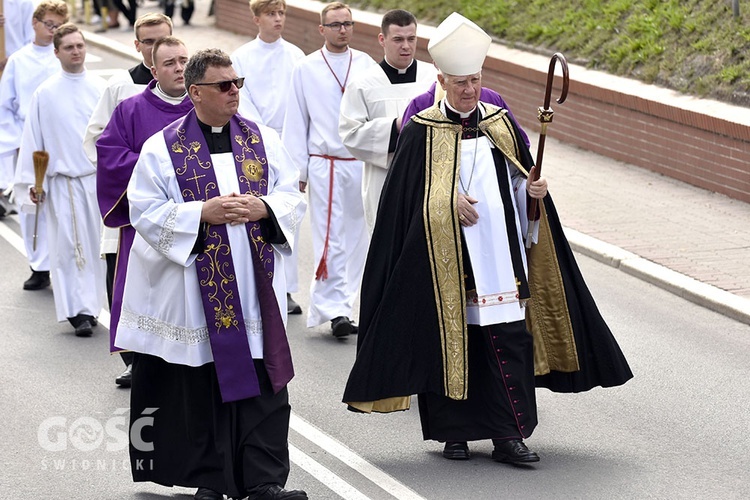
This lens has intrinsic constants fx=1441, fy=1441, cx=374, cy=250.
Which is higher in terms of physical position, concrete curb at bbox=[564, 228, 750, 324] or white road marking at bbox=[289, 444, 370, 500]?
concrete curb at bbox=[564, 228, 750, 324]

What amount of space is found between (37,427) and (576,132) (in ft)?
28.4

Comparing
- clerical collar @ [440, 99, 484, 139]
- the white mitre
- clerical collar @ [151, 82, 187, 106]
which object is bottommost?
clerical collar @ [151, 82, 187, 106]

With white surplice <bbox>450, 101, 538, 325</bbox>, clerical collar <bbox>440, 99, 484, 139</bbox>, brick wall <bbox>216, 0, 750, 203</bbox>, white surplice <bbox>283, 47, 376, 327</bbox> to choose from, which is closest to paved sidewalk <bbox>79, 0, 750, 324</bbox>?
brick wall <bbox>216, 0, 750, 203</bbox>

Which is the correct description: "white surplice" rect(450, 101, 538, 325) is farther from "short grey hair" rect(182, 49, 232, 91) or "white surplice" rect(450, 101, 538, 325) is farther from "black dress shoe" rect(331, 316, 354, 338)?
"black dress shoe" rect(331, 316, 354, 338)

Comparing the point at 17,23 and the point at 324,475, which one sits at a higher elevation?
the point at 17,23

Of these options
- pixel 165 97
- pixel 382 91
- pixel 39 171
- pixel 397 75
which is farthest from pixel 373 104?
pixel 39 171

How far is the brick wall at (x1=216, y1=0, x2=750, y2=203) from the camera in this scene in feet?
41.9

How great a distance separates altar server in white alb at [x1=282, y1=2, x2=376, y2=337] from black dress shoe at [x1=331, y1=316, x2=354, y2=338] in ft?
0.76

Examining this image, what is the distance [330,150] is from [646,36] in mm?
6302

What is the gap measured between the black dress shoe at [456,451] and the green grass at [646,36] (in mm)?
7078

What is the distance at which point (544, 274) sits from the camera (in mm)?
7219

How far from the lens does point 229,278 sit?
6457 millimetres

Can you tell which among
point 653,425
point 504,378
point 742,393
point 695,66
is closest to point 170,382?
point 504,378

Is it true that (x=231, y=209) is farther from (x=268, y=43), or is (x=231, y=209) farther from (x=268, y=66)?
(x=268, y=43)
